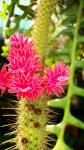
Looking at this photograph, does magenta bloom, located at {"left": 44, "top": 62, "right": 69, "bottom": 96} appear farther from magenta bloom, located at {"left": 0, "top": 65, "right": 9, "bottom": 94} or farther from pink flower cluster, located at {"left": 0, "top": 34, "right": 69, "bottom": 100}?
magenta bloom, located at {"left": 0, "top": 65, "right": 9, "bottom": 94}

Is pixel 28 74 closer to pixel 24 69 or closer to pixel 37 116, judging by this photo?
pixel 24 69

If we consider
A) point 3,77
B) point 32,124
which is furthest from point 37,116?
point 3,77

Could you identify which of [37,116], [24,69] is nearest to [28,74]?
[24,69]

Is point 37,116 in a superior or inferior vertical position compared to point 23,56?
inferior

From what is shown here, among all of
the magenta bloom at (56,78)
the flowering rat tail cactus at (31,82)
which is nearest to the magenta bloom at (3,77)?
the flowering rat tail cactus at (31,82)

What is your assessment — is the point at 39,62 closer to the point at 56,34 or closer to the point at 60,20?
the point at 56,34
